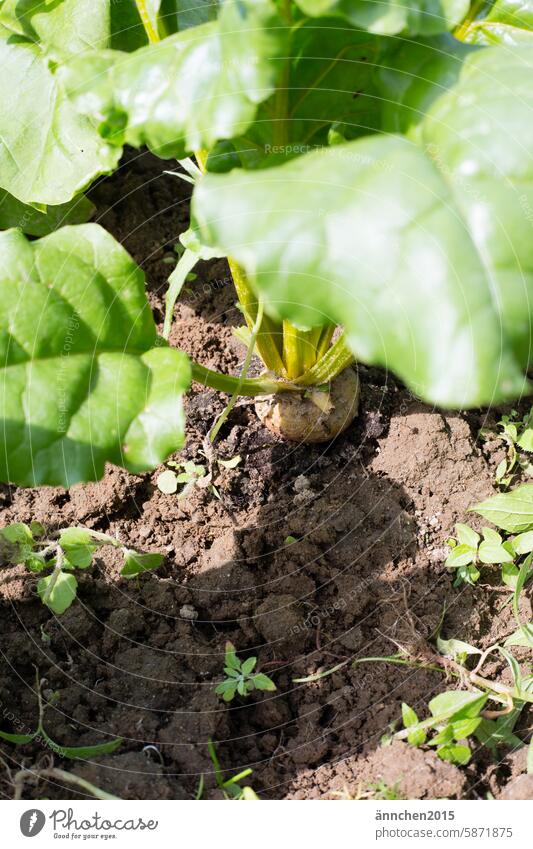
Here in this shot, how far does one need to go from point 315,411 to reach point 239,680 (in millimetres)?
572

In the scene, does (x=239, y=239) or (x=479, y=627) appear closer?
(x=239, y=239)

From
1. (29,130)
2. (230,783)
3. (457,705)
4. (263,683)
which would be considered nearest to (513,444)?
(457,705)

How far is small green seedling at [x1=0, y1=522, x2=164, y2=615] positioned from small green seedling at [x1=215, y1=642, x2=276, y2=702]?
23cm

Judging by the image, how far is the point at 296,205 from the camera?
3.54 feet

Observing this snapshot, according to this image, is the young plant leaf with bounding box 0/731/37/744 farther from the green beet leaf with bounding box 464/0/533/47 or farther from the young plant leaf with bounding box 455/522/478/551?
the green beet leaf with bounding box 464/0/533/47

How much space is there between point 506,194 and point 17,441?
770 millimetres

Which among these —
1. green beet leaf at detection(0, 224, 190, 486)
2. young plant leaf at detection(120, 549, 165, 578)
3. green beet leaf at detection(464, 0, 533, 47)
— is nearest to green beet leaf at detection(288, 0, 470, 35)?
green beet leaf at detection(464, 0, 533, 47)

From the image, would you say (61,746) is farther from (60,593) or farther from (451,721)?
(451,721)

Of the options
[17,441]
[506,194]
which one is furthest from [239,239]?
[17,441]

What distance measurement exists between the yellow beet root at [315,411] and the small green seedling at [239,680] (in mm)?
495

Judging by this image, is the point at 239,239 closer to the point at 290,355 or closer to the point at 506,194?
the point at 506,194

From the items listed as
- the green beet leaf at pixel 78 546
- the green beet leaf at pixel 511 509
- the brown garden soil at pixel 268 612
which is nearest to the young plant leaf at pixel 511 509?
the green beet leaf at pixel 511 509

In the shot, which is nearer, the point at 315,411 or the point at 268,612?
the point at 268,612

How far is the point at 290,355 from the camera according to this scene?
177cm
